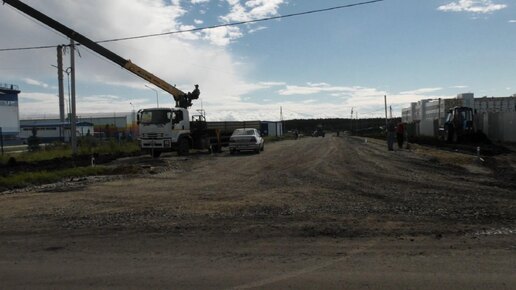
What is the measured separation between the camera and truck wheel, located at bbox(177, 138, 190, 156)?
30.2 m

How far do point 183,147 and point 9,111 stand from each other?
80605 millimetres

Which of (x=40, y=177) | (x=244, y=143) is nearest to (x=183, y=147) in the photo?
(x=244, y=143)

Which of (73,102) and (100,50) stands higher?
(100,50)

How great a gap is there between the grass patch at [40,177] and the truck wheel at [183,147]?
941 cm

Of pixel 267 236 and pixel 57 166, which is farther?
pixel 57 166

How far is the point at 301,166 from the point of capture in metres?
21.5

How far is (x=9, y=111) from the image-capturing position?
322 feet

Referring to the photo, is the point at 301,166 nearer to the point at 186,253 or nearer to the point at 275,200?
the point at 275,200

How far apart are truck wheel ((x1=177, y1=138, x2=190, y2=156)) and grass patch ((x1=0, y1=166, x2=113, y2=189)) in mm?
9411

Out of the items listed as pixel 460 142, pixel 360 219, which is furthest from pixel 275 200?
pixel 460 142

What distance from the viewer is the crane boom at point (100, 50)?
84.9 ft

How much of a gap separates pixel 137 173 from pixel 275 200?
985cm

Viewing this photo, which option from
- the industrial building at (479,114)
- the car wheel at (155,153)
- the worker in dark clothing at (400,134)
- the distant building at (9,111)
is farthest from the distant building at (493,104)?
the distant building at (9,111)

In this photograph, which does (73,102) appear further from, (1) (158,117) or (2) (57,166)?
(2) (57,166)
